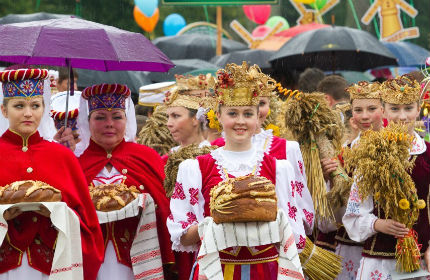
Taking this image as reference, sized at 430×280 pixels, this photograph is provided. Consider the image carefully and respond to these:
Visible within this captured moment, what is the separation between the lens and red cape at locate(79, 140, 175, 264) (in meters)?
7.21

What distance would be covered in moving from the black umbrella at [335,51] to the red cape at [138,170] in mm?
7176

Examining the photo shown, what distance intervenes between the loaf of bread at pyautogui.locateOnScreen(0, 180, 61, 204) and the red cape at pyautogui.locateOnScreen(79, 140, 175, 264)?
1.07 meters

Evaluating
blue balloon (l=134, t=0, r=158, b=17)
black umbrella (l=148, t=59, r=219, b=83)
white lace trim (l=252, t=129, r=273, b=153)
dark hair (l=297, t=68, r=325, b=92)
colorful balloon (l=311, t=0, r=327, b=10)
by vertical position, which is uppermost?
colorful balloon (l=311, t=0, r=327, b=10)

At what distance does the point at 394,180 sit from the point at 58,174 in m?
2.46

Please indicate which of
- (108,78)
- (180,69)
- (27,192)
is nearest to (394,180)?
(27,192)

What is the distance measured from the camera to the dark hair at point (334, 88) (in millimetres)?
10242

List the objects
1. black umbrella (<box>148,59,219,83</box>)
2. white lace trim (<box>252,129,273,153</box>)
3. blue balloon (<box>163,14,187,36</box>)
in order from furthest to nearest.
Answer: blue balloon (<box>163,14,187,36</box>), black umbrella (<box>148,59,219,83</box>), white lace trim (<box>252,129,273,153</box>)

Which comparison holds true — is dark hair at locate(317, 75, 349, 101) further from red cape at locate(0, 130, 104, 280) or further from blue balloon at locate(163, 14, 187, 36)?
blue balloon at locate(163, 14, 187, 36)

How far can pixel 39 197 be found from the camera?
19.7 ft

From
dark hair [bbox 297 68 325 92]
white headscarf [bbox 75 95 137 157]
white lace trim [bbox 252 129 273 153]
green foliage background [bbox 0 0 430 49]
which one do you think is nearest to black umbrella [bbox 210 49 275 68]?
dark hair [bbox 297 68 325 92]

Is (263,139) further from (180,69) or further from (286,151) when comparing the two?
(180,69)

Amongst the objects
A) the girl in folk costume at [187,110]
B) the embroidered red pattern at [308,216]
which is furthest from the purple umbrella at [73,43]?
the embroidered red pattern at [308,216]

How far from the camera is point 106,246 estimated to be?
7012 millimetres

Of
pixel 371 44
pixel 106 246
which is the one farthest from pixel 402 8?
pixel 106 246
